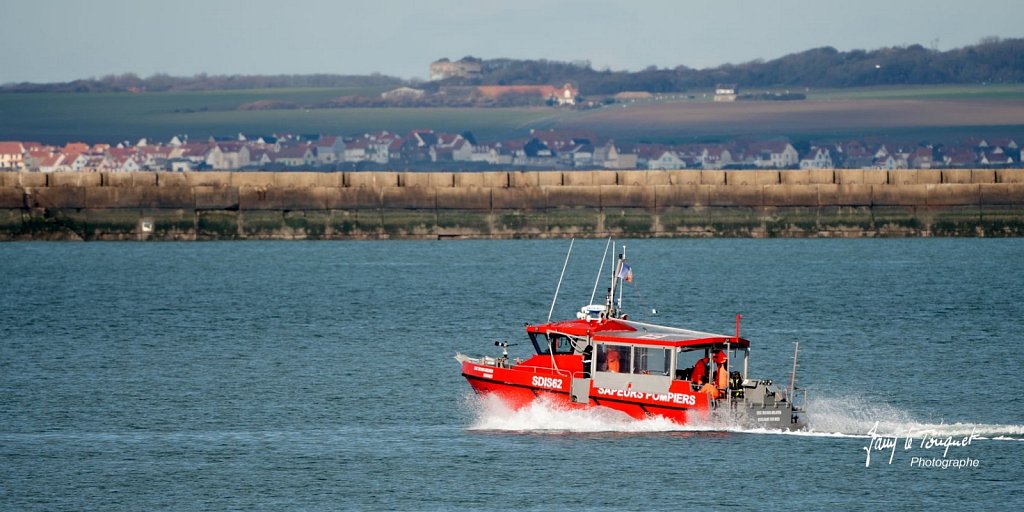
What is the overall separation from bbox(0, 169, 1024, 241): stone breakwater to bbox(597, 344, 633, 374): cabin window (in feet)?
180

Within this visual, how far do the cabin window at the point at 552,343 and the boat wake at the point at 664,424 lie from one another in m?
1.08

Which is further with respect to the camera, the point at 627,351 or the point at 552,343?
the point at 552,343

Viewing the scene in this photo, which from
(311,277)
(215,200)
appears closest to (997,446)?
(311,277)

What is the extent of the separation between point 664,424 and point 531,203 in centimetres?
5651

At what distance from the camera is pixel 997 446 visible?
31562mm

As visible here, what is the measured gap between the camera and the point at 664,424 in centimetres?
3164

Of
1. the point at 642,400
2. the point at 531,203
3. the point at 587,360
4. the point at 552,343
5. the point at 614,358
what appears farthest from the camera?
the point at 531,203

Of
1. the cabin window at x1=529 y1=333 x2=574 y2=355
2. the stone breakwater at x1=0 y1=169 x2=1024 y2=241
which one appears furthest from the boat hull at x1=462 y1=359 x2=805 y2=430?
the stone breakwater at x1=0 y1=169 x2=1024 y2=241

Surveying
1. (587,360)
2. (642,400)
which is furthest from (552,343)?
(642,400)

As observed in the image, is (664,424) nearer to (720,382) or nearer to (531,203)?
(720,382)

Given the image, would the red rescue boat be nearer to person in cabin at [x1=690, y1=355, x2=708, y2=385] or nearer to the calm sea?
person in cabin at [x1=690, y1=355, x2=708, y2=385]

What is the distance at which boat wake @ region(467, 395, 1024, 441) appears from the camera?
1249 inches

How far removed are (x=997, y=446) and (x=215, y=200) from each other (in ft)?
203

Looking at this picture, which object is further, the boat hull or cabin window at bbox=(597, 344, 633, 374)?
cabin window at bbox=(597, 344, 633, 374)
